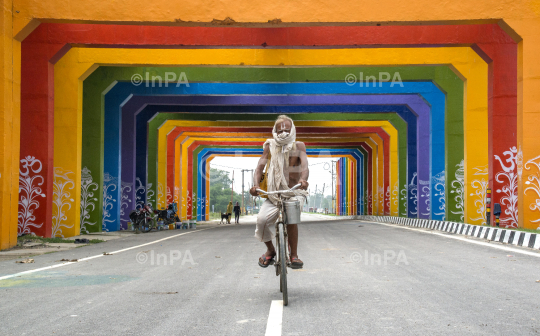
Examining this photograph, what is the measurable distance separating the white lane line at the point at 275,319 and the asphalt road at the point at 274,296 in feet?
0.19

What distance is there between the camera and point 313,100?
25062mm

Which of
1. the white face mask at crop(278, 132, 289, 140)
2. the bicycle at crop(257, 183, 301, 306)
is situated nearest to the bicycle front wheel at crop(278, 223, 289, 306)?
the bicycle at crop(257, 183, 301, 306)

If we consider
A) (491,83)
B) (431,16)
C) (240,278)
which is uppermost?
(431,16)

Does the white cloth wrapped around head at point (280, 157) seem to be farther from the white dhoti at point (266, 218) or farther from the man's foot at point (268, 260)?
the man's foot at point (268, 260)

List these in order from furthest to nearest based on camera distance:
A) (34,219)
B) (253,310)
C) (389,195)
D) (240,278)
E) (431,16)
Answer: (389,195), (34,219), (431,16), (240,278), (253,310)

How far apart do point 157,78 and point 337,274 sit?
15.8 meters

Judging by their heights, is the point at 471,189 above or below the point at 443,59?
below

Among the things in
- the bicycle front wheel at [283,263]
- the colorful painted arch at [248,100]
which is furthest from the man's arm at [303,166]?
the colorful painted arch at [248,100]

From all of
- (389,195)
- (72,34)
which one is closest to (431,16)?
(72,34)

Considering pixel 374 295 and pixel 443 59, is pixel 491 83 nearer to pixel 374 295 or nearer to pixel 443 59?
pixel 443 59

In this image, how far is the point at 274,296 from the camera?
5.41 metres

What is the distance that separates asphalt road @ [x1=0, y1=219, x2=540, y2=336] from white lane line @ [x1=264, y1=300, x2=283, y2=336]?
0.06 m

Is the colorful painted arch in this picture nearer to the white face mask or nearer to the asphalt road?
the asphalt road

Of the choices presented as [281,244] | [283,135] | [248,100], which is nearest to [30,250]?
[283,135]
